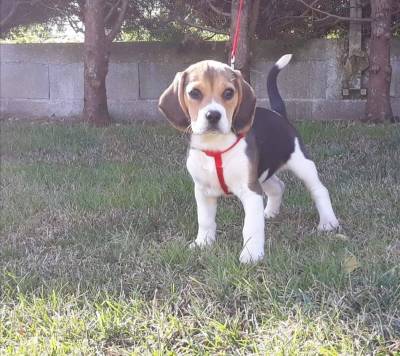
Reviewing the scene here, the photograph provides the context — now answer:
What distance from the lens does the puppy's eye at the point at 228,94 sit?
115 inches

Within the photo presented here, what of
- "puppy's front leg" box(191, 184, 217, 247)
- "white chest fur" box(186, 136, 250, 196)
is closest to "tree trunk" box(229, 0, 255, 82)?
"puppy's front leg" box(191, 184, 217, 247)

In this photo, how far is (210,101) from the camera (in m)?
2.90

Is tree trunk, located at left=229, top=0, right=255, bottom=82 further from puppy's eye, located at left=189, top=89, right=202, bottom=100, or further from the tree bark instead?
puppy's eye, located at left=189, top=89, right=202, bottom=100

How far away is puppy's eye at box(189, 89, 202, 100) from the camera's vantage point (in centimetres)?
291

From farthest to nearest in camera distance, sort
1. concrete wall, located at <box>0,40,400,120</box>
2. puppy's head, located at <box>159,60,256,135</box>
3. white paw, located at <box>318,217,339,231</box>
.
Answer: concrete wall, located at <box>0,40,400,120</box> < white paw, located at <box>318,217,339,231</box> < puppy's head, located at <box>159,60,256,135</box>

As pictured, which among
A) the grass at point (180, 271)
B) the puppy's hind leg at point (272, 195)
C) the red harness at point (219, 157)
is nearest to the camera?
the grass at point (180, 271)

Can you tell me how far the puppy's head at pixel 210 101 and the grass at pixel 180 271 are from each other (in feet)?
2.17

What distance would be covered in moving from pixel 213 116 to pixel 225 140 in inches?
11.7

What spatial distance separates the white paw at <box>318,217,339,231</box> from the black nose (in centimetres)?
115

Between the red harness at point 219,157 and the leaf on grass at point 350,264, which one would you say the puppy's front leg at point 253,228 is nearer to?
the red harness at point 219,157

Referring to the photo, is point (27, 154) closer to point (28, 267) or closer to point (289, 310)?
point (28, 267)

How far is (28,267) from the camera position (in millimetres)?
3172

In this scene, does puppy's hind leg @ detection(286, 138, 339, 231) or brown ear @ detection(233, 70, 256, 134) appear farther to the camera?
puppy's hind leg @ detection(286, 138, 339, 231)

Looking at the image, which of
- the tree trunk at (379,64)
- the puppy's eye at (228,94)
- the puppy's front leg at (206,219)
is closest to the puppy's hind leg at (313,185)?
the puppy's front leg at (206,219)
